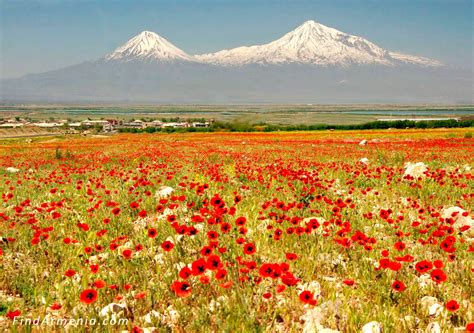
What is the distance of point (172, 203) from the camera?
7.79 metres

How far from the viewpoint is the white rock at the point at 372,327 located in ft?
10.7

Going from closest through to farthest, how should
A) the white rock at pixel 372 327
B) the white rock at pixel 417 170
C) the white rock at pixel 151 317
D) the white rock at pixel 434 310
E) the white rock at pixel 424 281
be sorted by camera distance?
1. the white rock at pixel 372 327
2. the white rock at pixel 151 317
3. the white rock at pixel 434 310
4. the white rock at pixel 424 281
5. the white rock at pixel 417 170

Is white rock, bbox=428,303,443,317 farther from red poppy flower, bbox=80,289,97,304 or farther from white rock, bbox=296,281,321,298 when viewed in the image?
red poppy flower, bbox=80,289,97,304

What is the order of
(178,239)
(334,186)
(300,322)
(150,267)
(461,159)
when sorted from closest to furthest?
1. (300,322)
2. (150,267)
3. (178,239)
4. (334,186)
5. (461,159)

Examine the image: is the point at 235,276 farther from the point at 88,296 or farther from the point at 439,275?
the point at 439,275

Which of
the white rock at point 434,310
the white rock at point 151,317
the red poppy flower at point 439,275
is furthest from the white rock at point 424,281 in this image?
the white rock at point 151,317

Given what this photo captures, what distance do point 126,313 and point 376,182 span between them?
893cm

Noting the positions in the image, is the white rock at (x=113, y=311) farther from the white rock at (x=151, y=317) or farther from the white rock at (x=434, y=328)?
the white rock at (x=434, y=328)

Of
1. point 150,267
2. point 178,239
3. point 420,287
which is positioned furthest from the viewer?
point 178,239

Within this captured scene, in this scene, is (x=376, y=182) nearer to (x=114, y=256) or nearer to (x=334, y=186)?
(x=334, y=186)

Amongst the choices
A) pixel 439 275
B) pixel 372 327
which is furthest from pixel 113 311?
pixel 439 275

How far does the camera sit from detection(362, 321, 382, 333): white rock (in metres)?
3.25

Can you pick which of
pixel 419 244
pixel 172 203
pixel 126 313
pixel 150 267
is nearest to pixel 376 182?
pixel 419 244

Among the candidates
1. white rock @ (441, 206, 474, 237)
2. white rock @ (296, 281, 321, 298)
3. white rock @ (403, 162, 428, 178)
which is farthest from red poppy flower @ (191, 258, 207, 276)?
white rock @ (403, 162, 428, 178)
